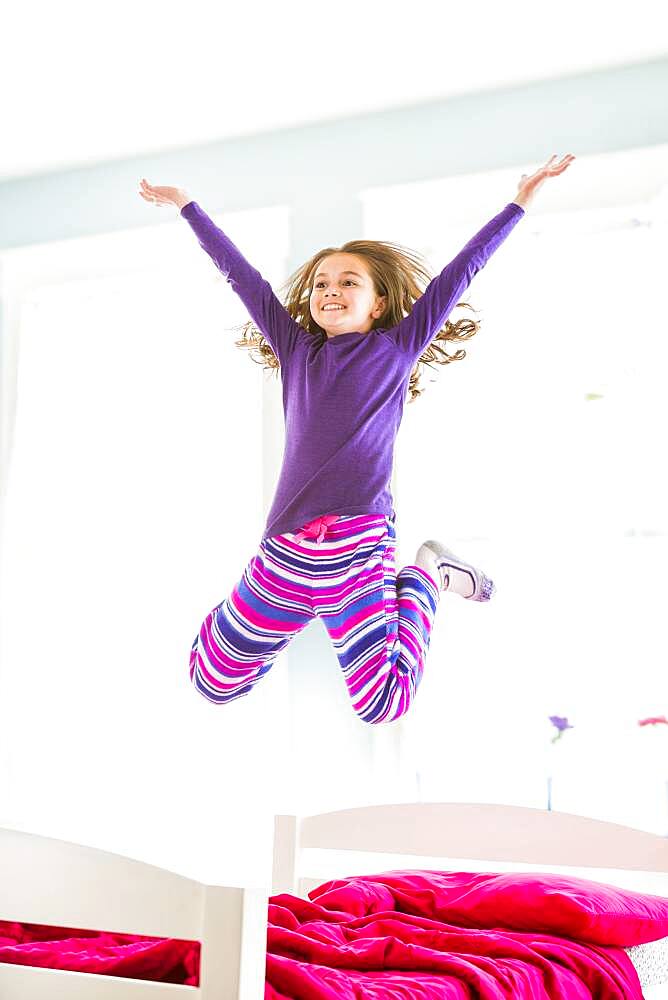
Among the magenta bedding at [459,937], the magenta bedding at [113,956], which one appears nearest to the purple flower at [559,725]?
the magenta bedding at [459,937]

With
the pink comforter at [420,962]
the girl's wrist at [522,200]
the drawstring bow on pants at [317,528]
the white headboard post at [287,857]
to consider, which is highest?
the girl's wrist at [522,200]

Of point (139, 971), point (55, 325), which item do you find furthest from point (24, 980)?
point (55, 325)

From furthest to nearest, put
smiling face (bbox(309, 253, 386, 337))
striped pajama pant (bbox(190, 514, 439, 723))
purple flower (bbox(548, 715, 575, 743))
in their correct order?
purple flower (bbox(548, 715, 575, 743)) < smiling face (bbox(309, 253, 386, 337)) < striped pajama pant (bbox(190, 514, 439, 723))

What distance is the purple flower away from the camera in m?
2.69

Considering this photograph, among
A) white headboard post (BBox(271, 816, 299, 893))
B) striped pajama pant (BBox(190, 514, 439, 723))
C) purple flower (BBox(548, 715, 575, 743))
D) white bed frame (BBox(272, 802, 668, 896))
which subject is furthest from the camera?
purple flower (BBox(548, 715, 575, 743))

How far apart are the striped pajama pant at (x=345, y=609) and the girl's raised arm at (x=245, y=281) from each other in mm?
418

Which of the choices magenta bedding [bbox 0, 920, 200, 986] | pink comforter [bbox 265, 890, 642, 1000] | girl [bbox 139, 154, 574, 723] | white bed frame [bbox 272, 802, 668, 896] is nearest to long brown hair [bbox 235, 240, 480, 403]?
girl [bbox 139, 154, 574, 723]

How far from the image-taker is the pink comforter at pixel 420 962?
4.39ft

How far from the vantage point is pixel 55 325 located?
3.38 metres

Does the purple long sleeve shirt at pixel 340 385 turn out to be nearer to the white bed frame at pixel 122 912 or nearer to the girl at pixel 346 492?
the girl at pixel 346 492

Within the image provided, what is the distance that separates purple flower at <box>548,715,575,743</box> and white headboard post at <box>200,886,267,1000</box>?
1.72 meters

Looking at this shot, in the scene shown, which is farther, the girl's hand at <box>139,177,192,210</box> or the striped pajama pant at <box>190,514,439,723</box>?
the girl's hand at <box>139,177,192,210</box>

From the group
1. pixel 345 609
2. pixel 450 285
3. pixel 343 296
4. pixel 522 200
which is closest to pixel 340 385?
pixel 343 296

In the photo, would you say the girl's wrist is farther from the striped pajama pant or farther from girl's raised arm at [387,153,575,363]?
the striped pajama pant
